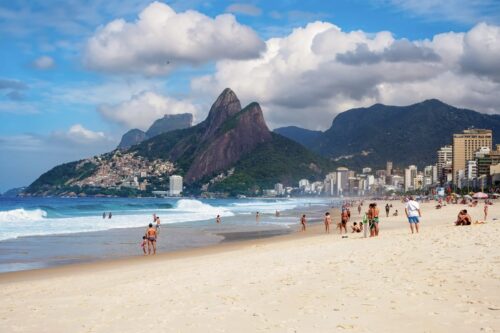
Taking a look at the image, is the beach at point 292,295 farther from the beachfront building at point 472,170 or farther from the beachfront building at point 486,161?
the beachfront building at point 472,170

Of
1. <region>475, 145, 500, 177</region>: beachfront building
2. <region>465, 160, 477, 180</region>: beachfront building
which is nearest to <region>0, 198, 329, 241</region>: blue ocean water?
<region>475, 145, 500, 177</region>: beachfront building

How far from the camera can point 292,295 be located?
934cm

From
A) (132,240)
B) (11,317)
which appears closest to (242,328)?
(11,317)

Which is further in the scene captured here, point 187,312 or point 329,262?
point 329,262

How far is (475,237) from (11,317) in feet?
40.4

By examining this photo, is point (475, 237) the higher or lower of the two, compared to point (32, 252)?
higher

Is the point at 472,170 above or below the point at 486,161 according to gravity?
below

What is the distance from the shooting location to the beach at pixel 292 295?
24.5ft

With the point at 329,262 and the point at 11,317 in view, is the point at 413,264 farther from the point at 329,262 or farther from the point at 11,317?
the point at 11,317

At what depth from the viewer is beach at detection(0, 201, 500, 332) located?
745cm

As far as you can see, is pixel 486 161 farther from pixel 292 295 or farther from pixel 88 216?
pixel 292 295

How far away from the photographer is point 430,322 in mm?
7059

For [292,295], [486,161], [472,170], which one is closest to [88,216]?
[292,295]

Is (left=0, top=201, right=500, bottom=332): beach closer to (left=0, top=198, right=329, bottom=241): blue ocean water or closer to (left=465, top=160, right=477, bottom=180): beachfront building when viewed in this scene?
(left=0, top=198, right=329, bottom=241): blue ocean water
